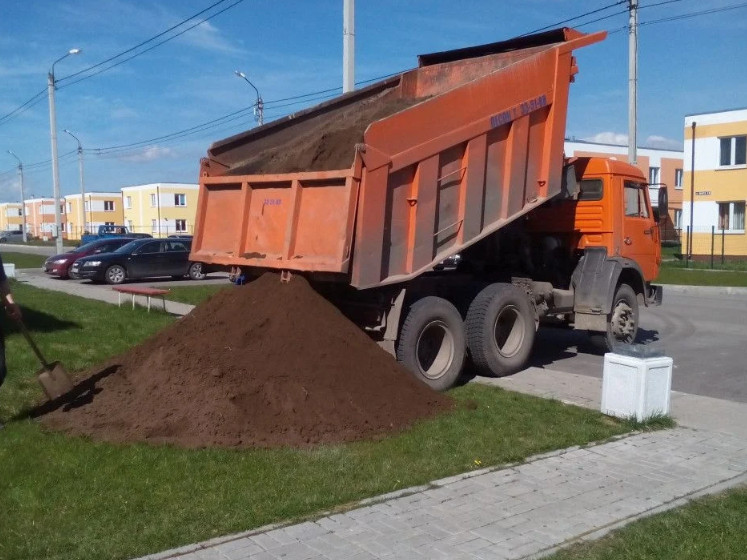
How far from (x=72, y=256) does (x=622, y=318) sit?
23.2 metres

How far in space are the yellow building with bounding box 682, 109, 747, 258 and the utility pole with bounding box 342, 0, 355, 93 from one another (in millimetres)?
25137

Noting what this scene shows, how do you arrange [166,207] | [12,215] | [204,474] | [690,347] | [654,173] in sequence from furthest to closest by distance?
[12,215] < [166,207] < [654,173] < [690,347] < [204,474]

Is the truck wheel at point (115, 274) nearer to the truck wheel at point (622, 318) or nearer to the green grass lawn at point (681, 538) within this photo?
the truck wheel at point (622, 318)

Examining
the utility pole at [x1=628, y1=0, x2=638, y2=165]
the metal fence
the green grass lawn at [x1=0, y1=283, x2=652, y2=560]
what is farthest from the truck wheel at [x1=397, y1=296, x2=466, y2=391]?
the metal fence

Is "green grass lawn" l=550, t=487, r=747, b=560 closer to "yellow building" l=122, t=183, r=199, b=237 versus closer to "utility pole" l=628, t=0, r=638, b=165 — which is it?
"utility pole" l=628, t=0, r=638, b=165

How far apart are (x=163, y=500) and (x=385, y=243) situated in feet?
12.8

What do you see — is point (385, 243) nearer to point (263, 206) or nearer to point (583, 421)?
point (263, 206)

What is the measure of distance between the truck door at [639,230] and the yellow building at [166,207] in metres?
68.7

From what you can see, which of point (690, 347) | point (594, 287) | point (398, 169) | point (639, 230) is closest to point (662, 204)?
point (639, 230)

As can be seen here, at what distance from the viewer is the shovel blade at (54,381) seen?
7.41 meters

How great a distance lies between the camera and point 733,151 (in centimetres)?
3478

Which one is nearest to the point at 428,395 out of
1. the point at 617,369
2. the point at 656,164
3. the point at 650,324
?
the point at 617,369

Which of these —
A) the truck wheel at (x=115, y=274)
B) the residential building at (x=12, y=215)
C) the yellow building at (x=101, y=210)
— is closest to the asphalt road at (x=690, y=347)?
Answer: the truck wheel at (x=115, y=274)

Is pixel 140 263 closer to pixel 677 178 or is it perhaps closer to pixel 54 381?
pixel 54 381
